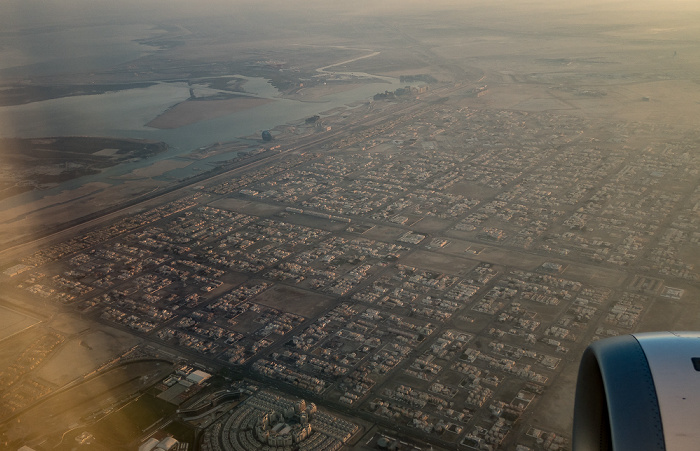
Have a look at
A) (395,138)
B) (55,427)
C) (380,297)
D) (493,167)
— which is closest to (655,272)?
(380,297)

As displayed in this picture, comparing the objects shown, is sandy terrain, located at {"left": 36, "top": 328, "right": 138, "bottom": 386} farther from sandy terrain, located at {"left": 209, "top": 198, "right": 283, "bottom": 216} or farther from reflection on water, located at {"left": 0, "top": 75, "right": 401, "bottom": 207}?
reflection on water, located at {"left": 0, "top": 75, "right": 401, "bottom": 207}

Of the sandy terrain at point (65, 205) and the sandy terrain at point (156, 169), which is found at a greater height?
the sandy terrain at point (156, 169)

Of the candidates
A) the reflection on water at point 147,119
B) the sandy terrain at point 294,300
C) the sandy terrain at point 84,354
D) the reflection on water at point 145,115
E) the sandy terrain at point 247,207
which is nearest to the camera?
the sandy terrain at point 84,354

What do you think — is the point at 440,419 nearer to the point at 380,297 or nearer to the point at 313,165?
the point at 380,297

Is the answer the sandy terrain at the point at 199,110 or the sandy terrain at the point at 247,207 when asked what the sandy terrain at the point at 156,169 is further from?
the sandy terrain at the point at 199,110

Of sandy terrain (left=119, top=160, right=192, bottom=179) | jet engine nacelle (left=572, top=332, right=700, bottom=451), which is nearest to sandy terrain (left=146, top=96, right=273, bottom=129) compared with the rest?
sandy terrain (left=119, top=160, right=192, bottom=179)

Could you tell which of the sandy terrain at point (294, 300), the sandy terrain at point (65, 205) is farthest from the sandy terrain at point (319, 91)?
the sandy terrain at point (294, 300)

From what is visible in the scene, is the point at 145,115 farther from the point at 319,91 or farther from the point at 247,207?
the point at 247,207

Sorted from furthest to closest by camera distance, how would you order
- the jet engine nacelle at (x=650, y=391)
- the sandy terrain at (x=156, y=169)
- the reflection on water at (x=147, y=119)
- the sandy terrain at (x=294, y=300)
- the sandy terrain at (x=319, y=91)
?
1. the sandy terrain at (x=319, y=91)
2. the reflection on water at (x=147, y=119)
3. the sandy terrain at (x=156, y=169)
4. the sandy terrain at (x=294, y=300)
5. the jet engine nacelle at (x=650, y=391)
